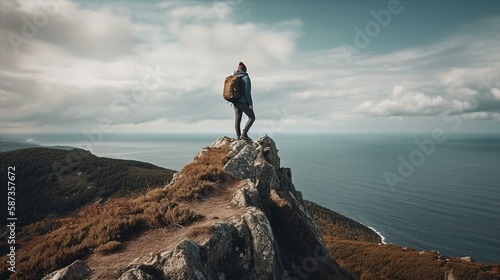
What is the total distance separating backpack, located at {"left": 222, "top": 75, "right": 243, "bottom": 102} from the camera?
1622 centimetres

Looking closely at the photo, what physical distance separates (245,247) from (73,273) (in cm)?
539

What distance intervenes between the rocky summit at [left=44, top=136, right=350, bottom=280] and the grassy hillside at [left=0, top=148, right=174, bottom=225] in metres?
106

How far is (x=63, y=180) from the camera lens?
14425cm

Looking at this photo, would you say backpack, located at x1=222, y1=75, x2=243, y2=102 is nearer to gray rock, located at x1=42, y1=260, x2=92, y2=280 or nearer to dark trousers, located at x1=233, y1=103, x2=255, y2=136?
dark trousers, located at x1=233, y1=103, x2=255, y2=136

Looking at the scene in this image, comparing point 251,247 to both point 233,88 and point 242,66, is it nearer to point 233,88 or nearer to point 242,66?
point 233,88

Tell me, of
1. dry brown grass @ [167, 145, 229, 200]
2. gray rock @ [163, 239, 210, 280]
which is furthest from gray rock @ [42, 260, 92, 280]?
dry brown grass @ [167, 145, 229, 200]

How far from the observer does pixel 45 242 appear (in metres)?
9.04

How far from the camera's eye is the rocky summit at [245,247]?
7.34 metres

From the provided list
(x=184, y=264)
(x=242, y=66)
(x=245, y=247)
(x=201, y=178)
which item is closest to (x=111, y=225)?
(x=184, y=264)

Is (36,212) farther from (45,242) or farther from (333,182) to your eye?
(333,182)

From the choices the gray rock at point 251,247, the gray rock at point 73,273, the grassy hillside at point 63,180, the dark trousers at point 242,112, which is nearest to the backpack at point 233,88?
the dark trousers at point 242,112

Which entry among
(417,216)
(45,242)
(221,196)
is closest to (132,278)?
(45,242)

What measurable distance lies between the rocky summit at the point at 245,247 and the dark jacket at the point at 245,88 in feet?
11.2

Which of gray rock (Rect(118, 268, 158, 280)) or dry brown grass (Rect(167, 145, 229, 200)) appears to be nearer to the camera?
gray rock (Rect(118, 268, 158, 280))
